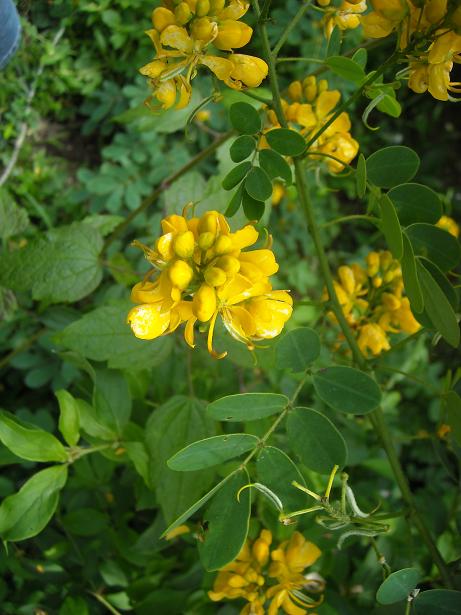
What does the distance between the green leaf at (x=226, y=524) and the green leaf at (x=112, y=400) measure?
15.0 inches

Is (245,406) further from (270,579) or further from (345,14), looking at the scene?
(345,14)

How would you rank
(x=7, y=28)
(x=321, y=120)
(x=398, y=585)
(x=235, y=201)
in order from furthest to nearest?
(x=7, y=28) → (x=321, y=120) → (x=235, y=201) → (x=398, y=585)

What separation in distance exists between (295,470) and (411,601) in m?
0.25

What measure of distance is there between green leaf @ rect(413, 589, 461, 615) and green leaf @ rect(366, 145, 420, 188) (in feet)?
1.91

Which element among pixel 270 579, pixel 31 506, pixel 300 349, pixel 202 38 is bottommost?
pixel 270 579

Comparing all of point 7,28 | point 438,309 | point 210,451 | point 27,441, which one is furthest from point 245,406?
point 7,28

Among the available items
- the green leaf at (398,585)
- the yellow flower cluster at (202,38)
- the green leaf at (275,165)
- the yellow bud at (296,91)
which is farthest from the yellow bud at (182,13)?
the green leaf at (398,585)

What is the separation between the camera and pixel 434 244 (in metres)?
0.86

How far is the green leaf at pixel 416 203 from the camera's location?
86 centimetres

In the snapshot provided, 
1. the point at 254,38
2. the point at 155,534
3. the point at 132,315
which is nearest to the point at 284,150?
the point at 132,315

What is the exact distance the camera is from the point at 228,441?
2.71 feet

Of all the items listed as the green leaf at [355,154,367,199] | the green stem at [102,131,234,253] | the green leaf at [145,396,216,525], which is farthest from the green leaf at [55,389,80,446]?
the green leaf at [355,154,367,199]

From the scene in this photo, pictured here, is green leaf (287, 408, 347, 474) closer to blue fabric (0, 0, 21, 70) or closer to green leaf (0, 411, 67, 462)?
green leaf (0, 411, 67, 462)

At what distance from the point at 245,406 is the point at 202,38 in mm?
502
